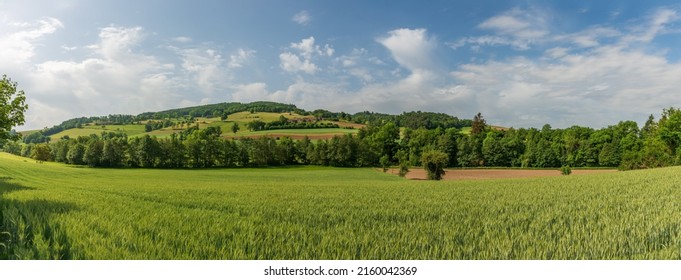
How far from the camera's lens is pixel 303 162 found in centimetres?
1124

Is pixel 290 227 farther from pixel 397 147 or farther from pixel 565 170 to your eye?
pixel 565 170

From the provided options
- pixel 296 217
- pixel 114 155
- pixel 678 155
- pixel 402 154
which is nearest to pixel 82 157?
pixel 114 155

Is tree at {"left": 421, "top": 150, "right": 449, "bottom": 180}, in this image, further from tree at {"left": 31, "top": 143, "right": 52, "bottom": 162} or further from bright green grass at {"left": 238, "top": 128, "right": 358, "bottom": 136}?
tree at {"left": 31, "top": 143, "right": 52, "bottom": 162}

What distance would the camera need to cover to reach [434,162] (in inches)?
703

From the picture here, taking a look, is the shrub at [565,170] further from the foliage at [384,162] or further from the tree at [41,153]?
the tree at [41,153]

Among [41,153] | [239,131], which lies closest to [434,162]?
[239,131]

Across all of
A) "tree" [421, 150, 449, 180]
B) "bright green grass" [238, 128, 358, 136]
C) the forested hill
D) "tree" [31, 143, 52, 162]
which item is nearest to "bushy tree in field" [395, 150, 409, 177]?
"tree" [421, 150, 449, 180]

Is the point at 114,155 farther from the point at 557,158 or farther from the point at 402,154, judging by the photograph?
the point at 557,158

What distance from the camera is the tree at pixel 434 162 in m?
16.7

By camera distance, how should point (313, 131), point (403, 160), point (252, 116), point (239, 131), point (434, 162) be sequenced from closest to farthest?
point (252, 116), point (239, 131), point (313, 131), point (403, 160), point (434, 162)

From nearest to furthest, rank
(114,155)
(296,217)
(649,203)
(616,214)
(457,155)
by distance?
(296,217) → (616,214) → (649,203) → (114,155) → (457,155)

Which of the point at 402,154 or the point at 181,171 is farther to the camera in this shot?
the point at 402,154

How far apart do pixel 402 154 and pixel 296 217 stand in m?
11.2

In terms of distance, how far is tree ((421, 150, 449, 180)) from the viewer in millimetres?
16688
